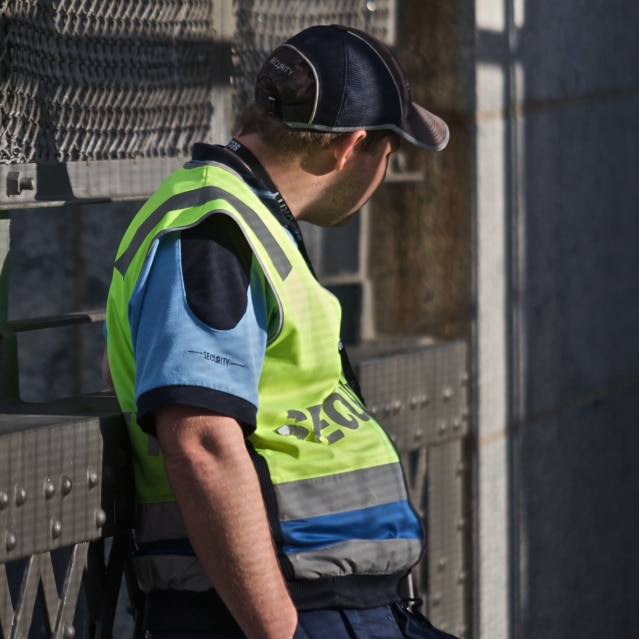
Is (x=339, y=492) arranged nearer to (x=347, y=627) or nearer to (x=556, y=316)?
(x=347, y=627)

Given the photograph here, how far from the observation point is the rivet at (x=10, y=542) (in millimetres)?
2826

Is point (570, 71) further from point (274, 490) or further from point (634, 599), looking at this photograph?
point (274, 490)

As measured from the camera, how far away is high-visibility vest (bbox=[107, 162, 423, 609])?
2.66 m

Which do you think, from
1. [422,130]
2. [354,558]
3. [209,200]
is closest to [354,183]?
[422,130]

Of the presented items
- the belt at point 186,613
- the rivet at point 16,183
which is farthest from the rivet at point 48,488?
the rivet at point 16,183

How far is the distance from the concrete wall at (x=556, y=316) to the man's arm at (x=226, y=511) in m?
2.39

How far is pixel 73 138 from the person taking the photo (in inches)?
140

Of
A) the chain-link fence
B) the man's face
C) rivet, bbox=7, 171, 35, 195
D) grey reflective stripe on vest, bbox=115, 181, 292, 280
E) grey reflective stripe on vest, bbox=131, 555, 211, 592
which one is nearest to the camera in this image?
grey reflective stripe on vest, bbox=115, 181, 292, 280

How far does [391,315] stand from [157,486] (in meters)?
2.24

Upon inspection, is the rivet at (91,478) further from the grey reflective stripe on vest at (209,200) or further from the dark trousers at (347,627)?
the grey reflective stripe on vest at (209,200)

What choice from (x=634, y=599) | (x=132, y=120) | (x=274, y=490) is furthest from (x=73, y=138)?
(x=634, y=599)

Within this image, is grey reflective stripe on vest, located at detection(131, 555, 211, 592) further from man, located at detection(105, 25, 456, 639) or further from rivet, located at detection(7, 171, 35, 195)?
rivet, located at detection(7, 171, 35, 195)

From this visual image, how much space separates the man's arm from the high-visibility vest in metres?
0.13

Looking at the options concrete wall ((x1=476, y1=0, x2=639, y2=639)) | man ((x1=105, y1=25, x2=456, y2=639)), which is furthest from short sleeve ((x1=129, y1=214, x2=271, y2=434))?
concrete wall ((x1=476, y1=0, x2=639, y2=639))
